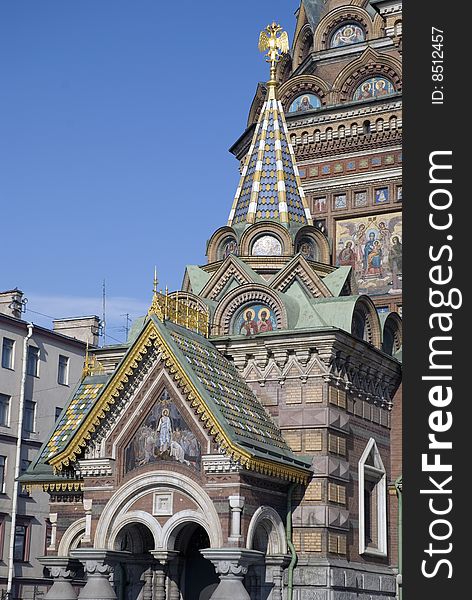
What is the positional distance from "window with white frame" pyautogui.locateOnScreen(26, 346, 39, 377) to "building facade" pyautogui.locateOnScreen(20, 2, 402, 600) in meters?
15.2

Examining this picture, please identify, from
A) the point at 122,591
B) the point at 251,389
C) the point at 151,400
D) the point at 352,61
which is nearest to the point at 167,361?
the point at 151,400

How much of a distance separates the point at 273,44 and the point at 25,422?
713 inches

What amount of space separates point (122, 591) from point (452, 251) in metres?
10.5

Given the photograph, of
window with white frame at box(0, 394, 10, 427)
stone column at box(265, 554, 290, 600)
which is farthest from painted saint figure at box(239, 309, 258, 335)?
window with white frame at box(0, 394, 10, 427)

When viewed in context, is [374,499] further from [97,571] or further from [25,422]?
[25,422]

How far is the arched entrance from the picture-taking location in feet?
71.0

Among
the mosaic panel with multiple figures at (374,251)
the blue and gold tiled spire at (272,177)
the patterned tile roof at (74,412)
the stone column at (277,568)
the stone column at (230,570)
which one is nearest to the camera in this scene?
the stone column at (230,570)

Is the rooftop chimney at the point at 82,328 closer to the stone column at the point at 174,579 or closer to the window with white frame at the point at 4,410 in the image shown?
the window with white frame at the point at 4,410

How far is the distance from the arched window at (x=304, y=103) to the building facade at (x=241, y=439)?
4.55 meters

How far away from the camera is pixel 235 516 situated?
18875 mm

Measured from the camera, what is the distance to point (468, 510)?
1424 centimetres

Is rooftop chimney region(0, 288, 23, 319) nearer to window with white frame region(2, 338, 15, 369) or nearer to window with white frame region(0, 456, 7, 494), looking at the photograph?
window with white frame region(2, 338, 15, 369)

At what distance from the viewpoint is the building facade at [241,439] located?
19.5 meters

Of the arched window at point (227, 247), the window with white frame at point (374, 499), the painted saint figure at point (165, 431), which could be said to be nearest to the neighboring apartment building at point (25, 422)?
the arched window at point (227, 247)
